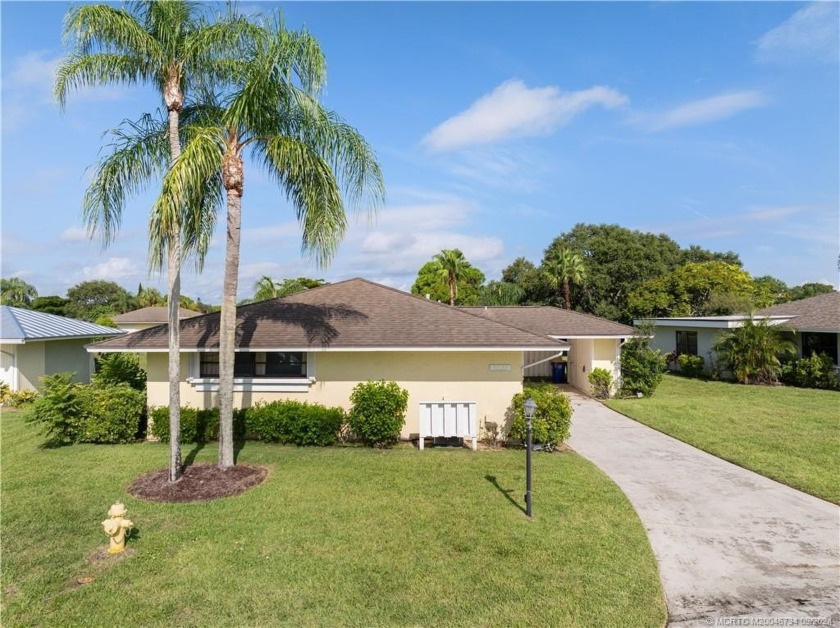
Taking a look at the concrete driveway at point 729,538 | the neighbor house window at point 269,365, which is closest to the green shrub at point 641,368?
the concrete driveway at point 729,538

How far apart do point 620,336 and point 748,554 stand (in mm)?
11729

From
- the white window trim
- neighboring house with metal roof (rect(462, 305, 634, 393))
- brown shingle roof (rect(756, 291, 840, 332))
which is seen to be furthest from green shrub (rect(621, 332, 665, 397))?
the white window trim

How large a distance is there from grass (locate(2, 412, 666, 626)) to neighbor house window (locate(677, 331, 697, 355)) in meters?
19.7

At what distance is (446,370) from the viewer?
1009 centimetres

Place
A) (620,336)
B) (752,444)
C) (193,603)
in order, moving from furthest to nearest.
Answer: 1. (620,336)
2. (752,444)
3. (193,603)

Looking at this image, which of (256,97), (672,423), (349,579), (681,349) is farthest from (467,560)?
(681,349)

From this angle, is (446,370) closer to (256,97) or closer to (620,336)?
Answer: (256,97)

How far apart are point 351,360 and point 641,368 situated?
11349mm

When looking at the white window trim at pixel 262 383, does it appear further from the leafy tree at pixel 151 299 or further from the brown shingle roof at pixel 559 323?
the leafy tree at pixel 151 299

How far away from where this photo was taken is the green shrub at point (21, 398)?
590 inches

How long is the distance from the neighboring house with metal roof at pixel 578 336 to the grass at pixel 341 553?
28.7ft

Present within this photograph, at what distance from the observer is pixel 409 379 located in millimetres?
10164

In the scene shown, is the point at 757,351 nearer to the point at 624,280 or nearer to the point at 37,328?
the point at 624,280

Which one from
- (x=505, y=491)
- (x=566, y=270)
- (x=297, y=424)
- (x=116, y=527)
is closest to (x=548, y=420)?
(x=505, y=491)
